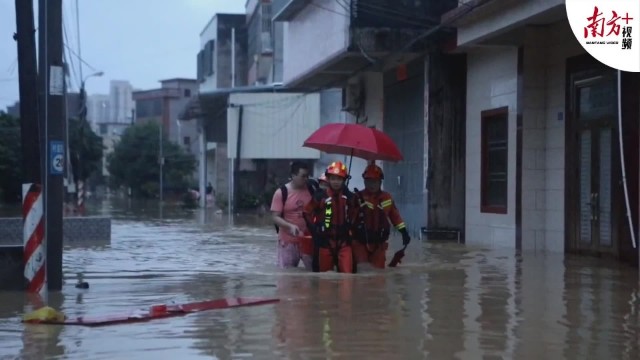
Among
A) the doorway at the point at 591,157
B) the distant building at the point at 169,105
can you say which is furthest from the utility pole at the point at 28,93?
the distant building at the point at 169,105

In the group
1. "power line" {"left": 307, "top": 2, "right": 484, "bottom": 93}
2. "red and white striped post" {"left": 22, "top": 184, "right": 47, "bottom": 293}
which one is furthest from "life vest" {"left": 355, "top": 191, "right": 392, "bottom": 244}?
"power line" {"left": 307, "top": 2, "right": 484, "bottom": 93}

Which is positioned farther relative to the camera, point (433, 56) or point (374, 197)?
point (433, 56)

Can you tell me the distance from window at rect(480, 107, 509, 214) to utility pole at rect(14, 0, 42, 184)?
8432 millimetres

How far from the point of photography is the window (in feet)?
59.3

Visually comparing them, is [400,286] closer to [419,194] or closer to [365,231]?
[365,231]

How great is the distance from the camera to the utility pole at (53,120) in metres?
10.8

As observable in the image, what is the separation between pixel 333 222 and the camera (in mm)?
11859

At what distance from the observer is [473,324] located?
8570mm

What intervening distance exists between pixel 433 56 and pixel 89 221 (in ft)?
25.5

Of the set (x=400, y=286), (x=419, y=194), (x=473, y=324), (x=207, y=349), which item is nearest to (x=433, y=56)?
(x=419, y=194)

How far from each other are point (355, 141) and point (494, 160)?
6480 mm

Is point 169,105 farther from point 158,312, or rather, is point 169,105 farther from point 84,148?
point 158,312

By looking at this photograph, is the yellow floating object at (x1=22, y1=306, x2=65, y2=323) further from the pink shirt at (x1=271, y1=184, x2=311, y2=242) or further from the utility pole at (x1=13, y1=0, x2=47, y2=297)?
the pink shirt at (x1=271, y1=184, x2=311, y2=242)

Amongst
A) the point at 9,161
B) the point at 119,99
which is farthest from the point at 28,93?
the point at 119,99
